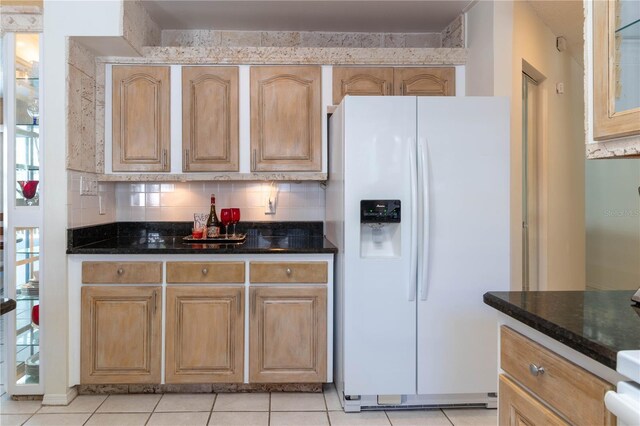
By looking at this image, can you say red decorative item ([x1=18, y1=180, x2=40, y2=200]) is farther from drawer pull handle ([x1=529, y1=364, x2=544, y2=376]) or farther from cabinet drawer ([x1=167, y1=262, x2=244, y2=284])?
drawer pull handle ([x1=529, y1=364, x2=544, y2=376])

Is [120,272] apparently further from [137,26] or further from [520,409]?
[520,409]

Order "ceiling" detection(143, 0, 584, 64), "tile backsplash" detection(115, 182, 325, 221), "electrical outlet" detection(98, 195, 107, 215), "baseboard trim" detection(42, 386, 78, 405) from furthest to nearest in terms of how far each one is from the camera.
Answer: "tile backsplash" detection(115, 182, 325, 221), "electrical outlet" detection(98, 195, 107, 215), "ceiling" detection(143, 0, 584, 64), "baseboard trim" detection(42, 386, 78, 405)

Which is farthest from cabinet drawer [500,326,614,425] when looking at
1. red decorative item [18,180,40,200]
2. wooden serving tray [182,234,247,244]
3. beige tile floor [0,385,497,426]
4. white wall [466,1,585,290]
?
red decorative item [18,180,40,200]

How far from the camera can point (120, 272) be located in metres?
2.62

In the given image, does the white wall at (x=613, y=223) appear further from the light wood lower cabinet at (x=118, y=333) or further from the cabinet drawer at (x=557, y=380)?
the light wood lower cabinet at (x=118, y=333)

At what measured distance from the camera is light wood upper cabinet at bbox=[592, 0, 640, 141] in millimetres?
1081

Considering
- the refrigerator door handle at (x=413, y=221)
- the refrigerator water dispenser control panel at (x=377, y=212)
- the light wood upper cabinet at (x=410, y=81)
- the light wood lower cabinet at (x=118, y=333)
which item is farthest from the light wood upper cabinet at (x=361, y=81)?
the light wood lower cabinet at (x=118, y=333)

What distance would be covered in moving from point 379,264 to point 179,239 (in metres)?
1.59

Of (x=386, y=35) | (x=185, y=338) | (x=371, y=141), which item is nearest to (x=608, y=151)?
(x=371, y=141)

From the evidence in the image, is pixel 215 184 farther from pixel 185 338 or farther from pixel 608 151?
pixel 608 151

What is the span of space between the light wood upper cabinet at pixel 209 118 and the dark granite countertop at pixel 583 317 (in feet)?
6.91

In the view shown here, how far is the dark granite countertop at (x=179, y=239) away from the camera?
2617 mm

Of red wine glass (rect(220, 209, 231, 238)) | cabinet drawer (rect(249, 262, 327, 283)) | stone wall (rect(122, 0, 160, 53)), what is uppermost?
stone wall (rect(122, 0, 160, 53))

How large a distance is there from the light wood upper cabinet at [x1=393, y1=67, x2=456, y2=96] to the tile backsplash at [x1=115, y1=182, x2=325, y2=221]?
947 millimetres
